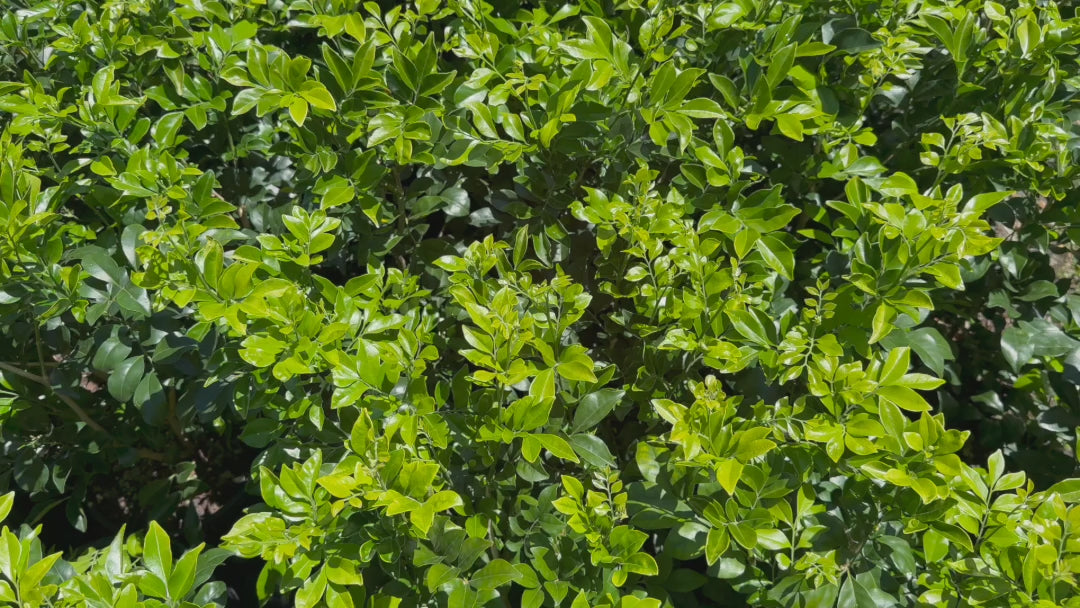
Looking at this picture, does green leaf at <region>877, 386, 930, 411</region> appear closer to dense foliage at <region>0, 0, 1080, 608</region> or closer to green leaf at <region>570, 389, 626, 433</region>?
dense foliage at <region>0, 0, 1080, 608</region>

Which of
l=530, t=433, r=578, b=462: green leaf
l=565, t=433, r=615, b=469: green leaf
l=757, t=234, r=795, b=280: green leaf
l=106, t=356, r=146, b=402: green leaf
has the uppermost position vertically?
l=757, t=234, r=795, b=280: green leaf

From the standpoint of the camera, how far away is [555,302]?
5.70ft

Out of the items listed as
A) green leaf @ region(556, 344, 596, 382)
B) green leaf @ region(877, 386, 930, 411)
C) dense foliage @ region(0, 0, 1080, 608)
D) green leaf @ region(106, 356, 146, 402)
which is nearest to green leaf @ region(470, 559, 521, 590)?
dense foliage @ region(0, 0, 1080, 608)

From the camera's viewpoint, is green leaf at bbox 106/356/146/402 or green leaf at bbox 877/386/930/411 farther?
green leaf at bbox 106/356/146/402

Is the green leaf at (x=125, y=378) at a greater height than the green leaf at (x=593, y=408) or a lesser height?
lesser

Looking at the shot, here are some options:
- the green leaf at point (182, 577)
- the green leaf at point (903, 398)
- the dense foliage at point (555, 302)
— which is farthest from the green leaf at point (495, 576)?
the green leaf at point (903, 398)

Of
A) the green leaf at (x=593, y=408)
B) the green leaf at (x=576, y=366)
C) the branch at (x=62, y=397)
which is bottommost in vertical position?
the branch at (x=62, y=397)

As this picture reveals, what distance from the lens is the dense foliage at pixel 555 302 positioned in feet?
5.14

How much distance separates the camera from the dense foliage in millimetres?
1565

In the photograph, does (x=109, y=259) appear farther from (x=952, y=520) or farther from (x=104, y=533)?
(x=952, y=520)

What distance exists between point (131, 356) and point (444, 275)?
851 mm

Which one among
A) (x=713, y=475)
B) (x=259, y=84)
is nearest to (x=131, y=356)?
(x=259, y=84)

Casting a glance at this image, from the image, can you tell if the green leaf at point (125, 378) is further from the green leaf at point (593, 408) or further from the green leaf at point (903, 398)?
the green leaf at point (903, 398)

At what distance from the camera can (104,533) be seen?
285 cm
